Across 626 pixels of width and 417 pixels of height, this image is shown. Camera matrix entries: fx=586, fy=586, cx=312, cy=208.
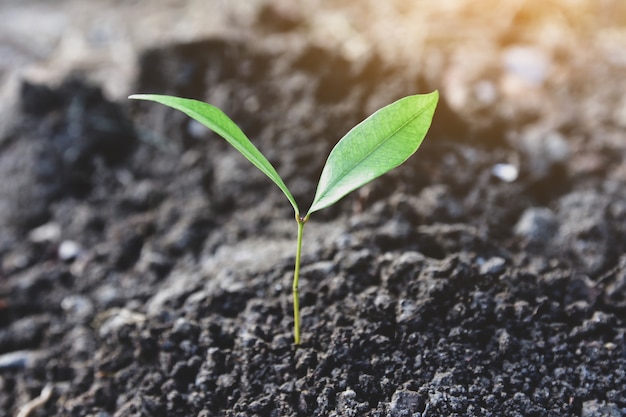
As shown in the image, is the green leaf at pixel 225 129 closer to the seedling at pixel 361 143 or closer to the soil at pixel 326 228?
the seedling at pixel 361 143

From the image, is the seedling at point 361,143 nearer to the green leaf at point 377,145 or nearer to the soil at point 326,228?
the green leaf at point 377,145

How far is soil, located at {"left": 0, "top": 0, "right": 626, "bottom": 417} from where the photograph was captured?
1105 mm

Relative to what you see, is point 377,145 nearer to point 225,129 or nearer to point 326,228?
point 225,129

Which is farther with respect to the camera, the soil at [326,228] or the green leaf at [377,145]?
the soil at [326,228]

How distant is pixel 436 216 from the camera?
1.45 metres

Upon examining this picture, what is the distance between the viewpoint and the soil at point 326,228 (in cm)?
111

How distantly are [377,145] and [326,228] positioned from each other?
53cm

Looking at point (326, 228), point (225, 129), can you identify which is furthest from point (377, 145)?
point (326, 228)

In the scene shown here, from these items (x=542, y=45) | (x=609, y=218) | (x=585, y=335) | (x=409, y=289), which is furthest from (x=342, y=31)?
(x=585, y=335)

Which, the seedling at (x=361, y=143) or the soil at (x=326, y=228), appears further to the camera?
the soil at (x=326, y=228)

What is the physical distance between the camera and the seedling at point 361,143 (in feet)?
2.97

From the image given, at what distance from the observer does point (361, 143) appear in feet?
3.13

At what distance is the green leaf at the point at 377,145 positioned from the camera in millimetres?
917

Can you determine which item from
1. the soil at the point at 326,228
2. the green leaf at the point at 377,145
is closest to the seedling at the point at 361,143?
the green leaf at the point at 377,145
